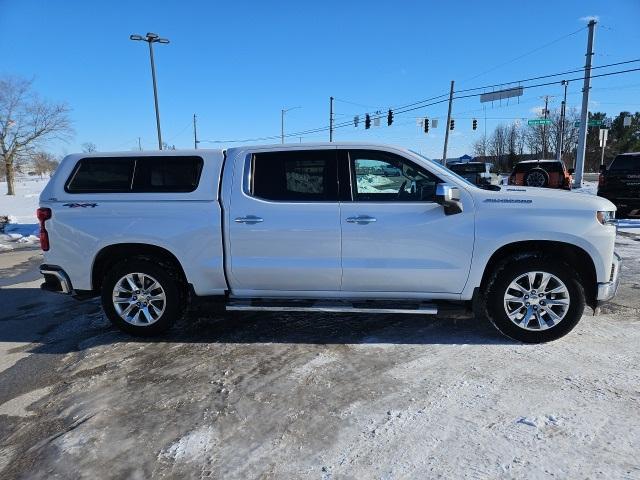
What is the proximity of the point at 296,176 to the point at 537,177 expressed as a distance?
15.5 meters

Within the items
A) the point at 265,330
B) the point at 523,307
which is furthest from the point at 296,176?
the point at 523,307

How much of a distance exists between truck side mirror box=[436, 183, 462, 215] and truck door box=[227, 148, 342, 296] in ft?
3.03

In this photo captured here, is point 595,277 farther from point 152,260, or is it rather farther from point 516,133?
point 516,133

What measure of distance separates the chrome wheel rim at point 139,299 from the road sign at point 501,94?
28.5 m

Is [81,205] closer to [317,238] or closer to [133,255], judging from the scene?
[133,255]

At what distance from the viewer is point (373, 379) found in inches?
143

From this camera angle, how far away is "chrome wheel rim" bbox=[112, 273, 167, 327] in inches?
181

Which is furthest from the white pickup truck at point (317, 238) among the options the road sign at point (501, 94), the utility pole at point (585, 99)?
the road sign at point (501, 94)

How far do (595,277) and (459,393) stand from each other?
1.83 meters

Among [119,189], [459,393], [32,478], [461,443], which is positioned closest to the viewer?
[32,478]

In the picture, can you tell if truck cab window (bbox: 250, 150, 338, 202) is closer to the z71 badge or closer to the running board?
the running board

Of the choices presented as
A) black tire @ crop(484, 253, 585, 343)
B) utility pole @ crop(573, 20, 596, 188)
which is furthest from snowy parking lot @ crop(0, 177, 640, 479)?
utility pole @ crop(573, 20, 596, 188)

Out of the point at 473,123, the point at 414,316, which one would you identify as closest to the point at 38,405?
the point at 414,316

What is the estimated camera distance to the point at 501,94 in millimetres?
29000
